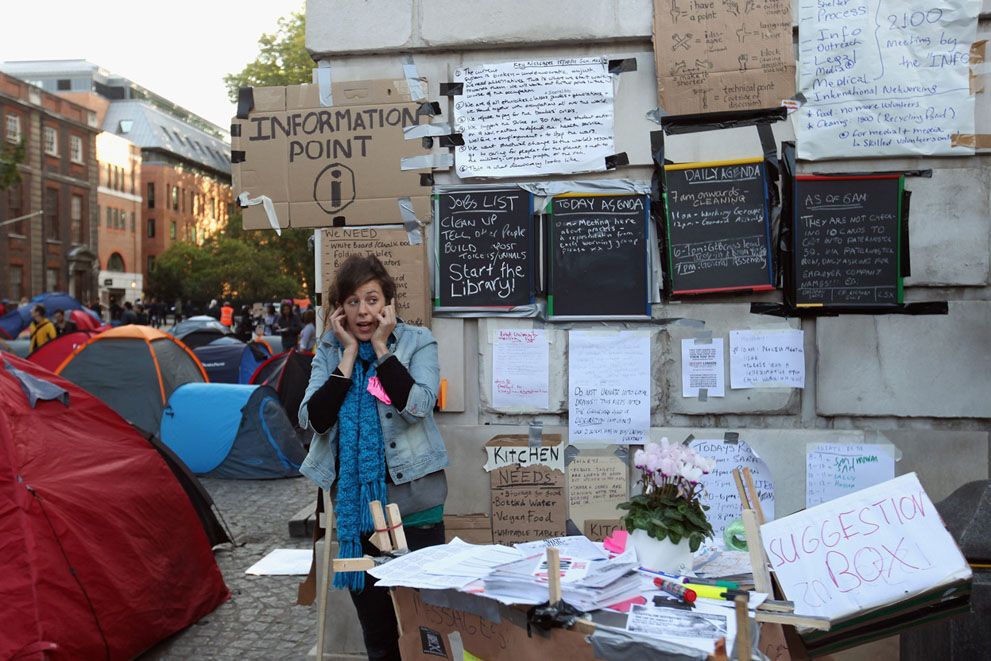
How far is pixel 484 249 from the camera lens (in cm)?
452

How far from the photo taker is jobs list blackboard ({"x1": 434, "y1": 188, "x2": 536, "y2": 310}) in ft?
14.7

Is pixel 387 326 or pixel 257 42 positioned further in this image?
pixel 257 42

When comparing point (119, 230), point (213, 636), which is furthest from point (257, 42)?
point (119, 230)

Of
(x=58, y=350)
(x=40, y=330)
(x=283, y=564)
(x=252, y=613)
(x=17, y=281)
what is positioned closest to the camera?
(x=252, y=613)

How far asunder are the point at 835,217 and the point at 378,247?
2241mm

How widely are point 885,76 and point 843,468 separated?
187 centimetres

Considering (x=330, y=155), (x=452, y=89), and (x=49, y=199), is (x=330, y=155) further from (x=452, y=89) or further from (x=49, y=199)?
(x=49, y=199)

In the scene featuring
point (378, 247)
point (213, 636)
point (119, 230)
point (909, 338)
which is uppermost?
point (119, 230)

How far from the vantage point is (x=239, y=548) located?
7.24 m

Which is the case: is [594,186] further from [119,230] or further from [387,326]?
[119,230]

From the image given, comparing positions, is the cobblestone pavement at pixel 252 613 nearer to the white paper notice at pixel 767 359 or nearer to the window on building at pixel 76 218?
the white paper notice at pixel 767 359

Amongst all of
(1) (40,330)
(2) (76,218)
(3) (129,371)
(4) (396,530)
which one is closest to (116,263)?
(2) (76,218)

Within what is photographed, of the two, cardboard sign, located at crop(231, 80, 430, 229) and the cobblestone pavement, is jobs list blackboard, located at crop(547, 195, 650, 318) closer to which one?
cardboard sign, located at crop(231, 80, 430, 229)

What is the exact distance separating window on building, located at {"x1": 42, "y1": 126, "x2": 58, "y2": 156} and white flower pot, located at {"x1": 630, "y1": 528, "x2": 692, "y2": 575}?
170 feet
